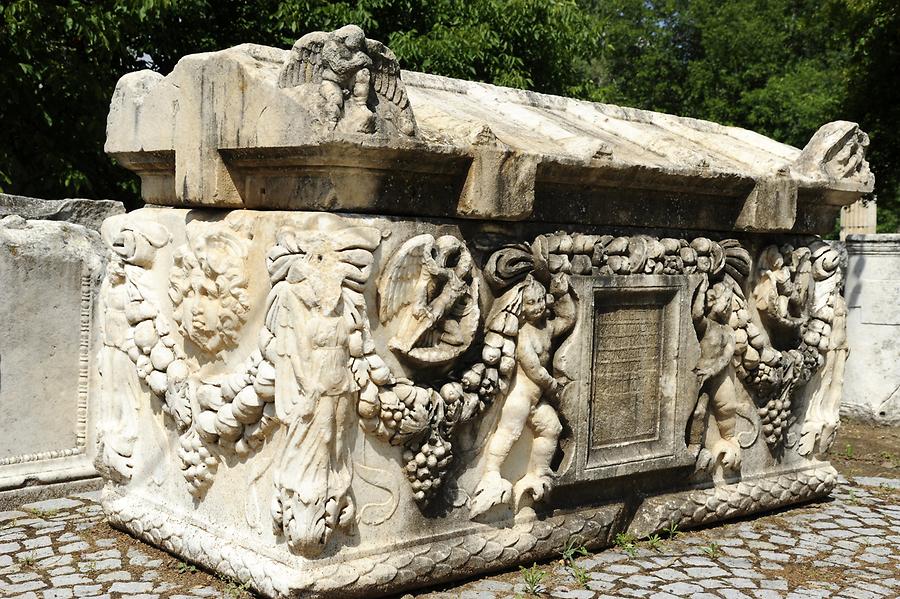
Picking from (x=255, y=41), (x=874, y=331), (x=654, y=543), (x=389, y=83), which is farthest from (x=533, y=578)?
(x=255, y=41)

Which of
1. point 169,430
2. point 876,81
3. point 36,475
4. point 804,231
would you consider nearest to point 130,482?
point 169,430

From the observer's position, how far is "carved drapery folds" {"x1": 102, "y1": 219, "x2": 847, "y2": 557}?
4.01 m

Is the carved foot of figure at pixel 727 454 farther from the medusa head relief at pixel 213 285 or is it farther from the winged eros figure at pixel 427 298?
the medusa head relief at pixel 213 285

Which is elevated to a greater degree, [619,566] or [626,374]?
[626,374]

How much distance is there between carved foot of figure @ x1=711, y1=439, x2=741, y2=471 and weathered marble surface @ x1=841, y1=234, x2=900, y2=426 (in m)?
3.70

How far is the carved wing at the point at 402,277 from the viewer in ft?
13.7

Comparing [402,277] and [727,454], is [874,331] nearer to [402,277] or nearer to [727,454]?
[727,454]

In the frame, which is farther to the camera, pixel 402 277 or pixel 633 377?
pixel 633 377

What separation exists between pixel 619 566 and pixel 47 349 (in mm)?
3077

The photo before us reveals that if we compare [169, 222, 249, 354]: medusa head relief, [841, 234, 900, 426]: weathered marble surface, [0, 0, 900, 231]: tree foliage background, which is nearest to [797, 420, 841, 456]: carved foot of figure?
[841, 234, 900, 426]: weathered marble surface

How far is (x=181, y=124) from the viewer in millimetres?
4562

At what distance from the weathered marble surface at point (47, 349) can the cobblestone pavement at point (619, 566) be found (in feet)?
0.83

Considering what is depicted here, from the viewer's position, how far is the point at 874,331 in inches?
355

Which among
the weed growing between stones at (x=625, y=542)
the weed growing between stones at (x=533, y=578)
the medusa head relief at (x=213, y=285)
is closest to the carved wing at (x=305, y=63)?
the medusa head relief at (x=213, y=285)
